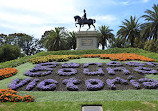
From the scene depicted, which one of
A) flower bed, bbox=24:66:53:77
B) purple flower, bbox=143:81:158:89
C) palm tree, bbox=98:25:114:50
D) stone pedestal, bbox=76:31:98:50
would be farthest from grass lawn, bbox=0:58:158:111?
palm tree, bbox=98:25:114:50

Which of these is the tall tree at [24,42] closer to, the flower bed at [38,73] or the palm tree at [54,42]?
the palm tree at [54,42]

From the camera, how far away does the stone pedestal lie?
20.3 meters

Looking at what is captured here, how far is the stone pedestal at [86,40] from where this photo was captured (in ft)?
66.6

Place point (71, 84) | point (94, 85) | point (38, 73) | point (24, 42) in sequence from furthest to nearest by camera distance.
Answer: point (24, 42) < point (38, 73) < point (71, 84) < point (94, 85)

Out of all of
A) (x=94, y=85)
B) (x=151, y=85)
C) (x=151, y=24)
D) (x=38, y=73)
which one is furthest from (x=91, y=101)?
(x=151, y=24)

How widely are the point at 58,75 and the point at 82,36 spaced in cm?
1133

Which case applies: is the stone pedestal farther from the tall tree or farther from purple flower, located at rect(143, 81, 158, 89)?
the tall tree

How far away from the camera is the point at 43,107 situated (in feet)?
18.5

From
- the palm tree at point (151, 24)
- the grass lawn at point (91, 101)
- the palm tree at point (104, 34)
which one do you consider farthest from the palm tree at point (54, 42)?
the grass lawn at point (91, 101)

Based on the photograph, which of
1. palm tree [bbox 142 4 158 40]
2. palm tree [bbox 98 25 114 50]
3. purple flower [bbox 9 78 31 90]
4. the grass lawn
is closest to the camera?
the grass lawn

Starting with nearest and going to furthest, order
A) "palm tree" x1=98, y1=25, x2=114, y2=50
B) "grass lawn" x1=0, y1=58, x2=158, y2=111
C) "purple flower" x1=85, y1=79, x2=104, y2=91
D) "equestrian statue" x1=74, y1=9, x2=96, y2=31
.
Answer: "grass lawn" x1=0, y1=58, x2=158, y2=111, "purple flower" x1=85, y1=79, x2=104, y2=91, "equestrian statue" x1=74, y1=9, x2=96, y2=31, "palm tree" x1=98, y1=25, x2=114, y2=50

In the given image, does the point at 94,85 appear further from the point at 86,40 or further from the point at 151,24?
the point at 151,24

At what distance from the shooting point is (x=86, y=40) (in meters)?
20.5

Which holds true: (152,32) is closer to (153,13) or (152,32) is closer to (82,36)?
(153,13)
